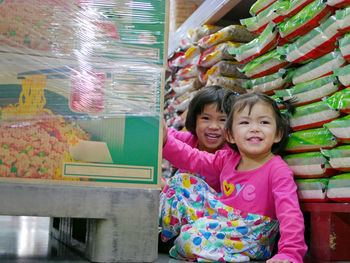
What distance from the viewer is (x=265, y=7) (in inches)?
70.8

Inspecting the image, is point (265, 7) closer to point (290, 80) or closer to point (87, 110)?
point (290, 80)

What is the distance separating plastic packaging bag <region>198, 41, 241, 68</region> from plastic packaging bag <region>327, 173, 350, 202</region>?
1.07m

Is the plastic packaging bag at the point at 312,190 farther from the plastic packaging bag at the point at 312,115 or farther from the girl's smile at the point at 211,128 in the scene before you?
the girl's smile at the point at 211,128

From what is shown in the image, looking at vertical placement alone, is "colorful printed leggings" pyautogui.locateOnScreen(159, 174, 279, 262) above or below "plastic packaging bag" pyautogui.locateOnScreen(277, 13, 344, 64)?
below

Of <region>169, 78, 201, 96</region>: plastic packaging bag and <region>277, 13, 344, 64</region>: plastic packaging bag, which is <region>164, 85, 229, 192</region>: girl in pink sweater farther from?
<region>169, 78, 201, 96</region>: plastic packaging bag

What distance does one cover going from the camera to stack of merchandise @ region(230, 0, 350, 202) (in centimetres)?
132

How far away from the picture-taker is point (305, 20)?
151cm

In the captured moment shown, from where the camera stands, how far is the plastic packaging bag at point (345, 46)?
130 cm

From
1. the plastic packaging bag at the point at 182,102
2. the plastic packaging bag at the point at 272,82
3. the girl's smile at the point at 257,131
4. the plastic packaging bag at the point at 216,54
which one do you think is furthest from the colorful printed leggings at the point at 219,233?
the plastic packaging bag at the point at 182,102

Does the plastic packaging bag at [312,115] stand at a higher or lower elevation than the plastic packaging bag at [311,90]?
lower

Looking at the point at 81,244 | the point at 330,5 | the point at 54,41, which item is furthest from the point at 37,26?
the point at 330,5

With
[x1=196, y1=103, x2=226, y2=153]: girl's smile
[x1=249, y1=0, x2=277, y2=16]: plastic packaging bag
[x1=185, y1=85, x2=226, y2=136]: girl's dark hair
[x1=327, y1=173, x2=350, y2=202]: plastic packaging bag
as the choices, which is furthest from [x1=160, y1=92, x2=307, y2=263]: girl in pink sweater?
[x1=249, y1=0, x2=277, y2=16]: plastic packaging bag

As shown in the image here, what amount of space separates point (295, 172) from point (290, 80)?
38 centimetres

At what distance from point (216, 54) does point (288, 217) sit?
1.22 metres
